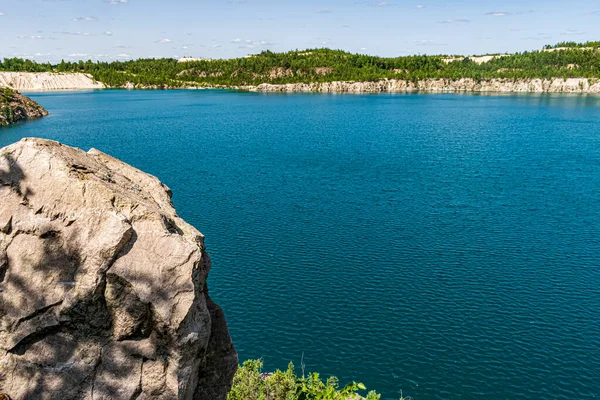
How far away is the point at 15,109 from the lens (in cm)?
13475

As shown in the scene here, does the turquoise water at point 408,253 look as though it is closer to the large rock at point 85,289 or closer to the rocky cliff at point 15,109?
the large rock at point 85,289

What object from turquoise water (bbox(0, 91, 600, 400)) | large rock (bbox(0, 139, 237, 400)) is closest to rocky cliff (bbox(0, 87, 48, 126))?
turquoise water (bbox(0, 91, 600, 400))

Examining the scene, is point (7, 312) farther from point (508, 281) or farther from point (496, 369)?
point (508, 281)

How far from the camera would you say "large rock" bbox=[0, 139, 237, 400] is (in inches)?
393

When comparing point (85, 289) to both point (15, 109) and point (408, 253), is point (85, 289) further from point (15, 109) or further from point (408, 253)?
point (15, 109)

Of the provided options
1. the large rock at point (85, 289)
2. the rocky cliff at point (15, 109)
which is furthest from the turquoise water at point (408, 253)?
the rocky cliff at point (15, 109)

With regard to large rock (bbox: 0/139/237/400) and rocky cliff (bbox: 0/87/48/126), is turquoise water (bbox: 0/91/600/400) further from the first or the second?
rocky cliff (bbox: 0/87/48/126)

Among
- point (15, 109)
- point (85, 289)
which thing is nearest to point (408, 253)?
point (85, 289)

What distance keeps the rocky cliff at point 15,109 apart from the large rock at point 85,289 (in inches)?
5343

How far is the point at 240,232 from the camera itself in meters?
48.5

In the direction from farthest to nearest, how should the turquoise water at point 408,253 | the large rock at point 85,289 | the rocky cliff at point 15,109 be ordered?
the rocky cliff at point 15,109, the turquoise water at point 408,253, the large rock at point 85,289

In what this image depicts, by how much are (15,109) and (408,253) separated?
132193 mm

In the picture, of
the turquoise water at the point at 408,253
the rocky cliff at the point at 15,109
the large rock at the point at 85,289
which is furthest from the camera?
the rocky cliff at the point at 15,109

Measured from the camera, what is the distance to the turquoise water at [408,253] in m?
29.8
